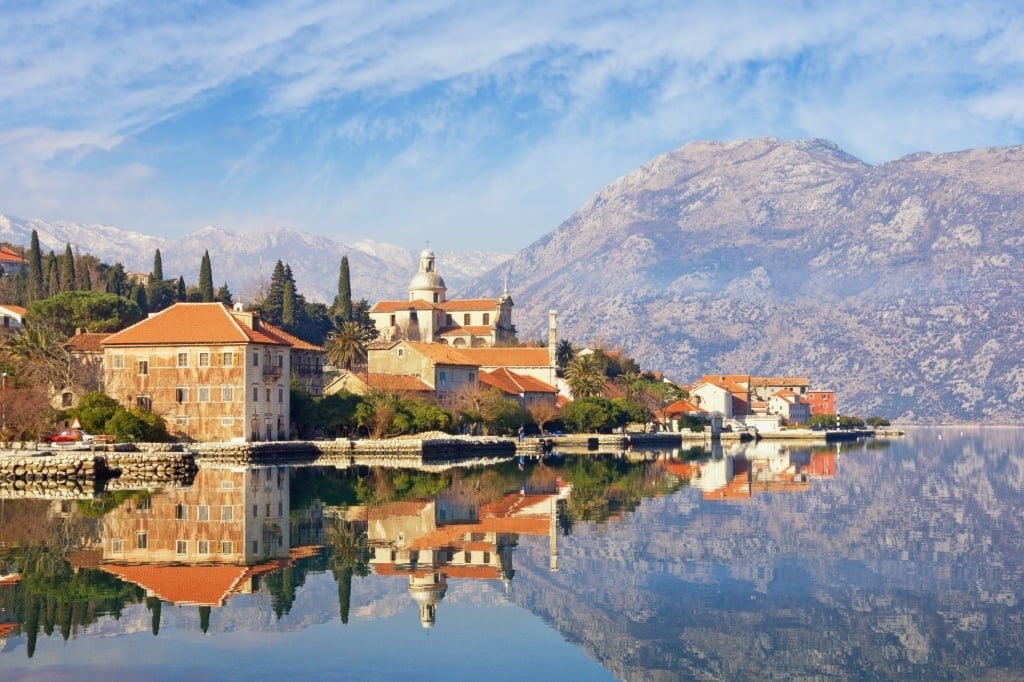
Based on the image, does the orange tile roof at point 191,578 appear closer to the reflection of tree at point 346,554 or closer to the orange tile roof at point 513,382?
the reflection of tree at point 346,554

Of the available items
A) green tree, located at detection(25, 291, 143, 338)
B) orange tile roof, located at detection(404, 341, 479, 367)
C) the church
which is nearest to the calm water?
green tree, located at detection(25, 291, 143, 338)

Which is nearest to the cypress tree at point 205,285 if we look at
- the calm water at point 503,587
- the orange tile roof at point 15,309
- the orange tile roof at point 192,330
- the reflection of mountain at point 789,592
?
the orange tile roof at point 15,309

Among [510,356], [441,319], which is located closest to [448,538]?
[510,356]

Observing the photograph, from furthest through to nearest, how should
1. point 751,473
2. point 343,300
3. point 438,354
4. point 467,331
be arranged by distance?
point 467,331
point 343,300
point 438,354
point 751,473

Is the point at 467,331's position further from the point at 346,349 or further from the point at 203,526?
the point at 203,526

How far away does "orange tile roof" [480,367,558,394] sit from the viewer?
10688 centimetres

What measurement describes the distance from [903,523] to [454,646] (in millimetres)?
22124

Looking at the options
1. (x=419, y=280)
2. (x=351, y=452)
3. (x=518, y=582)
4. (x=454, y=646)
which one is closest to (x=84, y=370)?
(x=351, y=452)

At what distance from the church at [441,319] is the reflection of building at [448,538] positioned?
90854 mm

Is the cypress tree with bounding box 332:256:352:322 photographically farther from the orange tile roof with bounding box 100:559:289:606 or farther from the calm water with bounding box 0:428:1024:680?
the orange tile roof with bounding box 100:559:289:606

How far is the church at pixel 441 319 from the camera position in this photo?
13812cm

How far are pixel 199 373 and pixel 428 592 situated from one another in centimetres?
5128

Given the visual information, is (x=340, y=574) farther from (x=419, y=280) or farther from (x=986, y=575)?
(x=419, y=280)

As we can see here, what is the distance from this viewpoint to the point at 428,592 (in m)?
26.3
